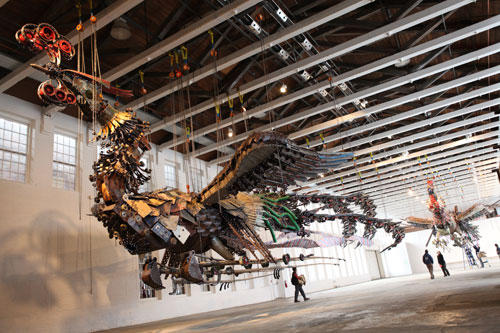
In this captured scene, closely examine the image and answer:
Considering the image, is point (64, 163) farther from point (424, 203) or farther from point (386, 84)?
point (424, 203)

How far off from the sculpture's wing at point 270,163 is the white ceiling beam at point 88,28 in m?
3.36

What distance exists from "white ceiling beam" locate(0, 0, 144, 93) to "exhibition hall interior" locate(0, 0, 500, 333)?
4 centimetres

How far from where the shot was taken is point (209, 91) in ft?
36.9

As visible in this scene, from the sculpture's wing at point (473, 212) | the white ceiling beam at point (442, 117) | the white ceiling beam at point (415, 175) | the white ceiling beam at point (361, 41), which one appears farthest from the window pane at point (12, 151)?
the sculpture's wing at point (473, 212)

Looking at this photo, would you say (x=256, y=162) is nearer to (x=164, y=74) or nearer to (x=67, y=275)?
(x=164, y=74)

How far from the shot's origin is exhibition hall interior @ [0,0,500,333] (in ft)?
20.3

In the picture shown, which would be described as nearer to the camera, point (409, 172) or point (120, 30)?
point (120, 30)

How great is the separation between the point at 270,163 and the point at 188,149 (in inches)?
138

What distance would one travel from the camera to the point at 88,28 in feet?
24.6

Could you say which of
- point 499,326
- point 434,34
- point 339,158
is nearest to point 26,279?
point 339,158

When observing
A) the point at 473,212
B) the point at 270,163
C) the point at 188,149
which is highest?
the point at 188,149

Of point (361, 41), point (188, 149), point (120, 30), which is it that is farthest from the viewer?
A: point (188, 149)

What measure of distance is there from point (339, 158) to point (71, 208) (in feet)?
25.4

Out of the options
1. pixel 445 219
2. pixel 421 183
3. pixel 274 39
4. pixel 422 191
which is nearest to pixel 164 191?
pixel 274 39
